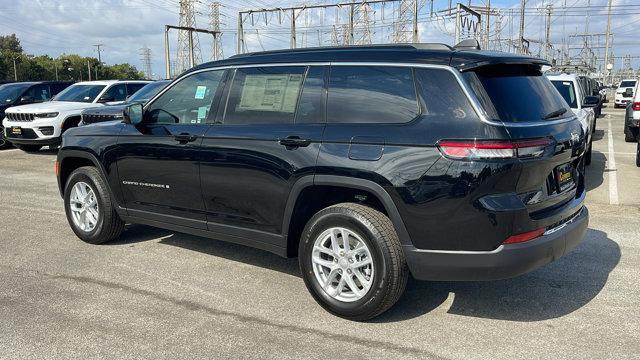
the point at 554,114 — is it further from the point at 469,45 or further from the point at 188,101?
the point at 188,101

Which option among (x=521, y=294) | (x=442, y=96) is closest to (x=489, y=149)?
(x=442, y=96)

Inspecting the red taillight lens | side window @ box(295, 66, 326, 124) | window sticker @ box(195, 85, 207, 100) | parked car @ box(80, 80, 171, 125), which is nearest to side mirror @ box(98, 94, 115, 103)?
parked car @ box(80, 80, 171, 125)

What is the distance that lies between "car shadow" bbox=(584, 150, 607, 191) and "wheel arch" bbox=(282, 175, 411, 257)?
20.3 feet

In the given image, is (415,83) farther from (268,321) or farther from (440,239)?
(268,321)

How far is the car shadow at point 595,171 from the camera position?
918 cm

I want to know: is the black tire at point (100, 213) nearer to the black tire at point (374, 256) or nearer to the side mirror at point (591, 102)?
the black tire at point (374, 256)

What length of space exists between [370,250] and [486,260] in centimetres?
75

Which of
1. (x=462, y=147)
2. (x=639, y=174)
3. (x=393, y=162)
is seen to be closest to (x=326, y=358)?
(x=393, y=162)

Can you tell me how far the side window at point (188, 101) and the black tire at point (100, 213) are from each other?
0.97m

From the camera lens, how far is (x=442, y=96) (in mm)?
3590

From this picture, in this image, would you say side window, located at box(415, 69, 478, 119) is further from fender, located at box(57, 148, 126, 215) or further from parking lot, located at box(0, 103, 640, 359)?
fender, located at box(57, 148, 126, 215)

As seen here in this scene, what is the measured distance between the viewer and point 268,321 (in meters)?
3.94

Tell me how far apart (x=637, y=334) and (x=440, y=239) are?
1460mm

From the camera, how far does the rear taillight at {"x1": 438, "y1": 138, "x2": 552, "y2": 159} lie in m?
3.37
